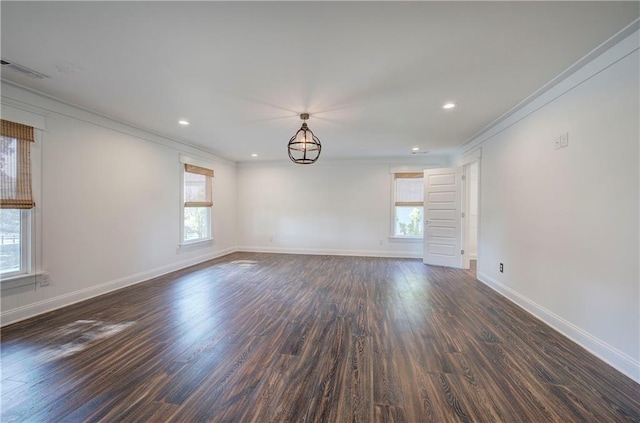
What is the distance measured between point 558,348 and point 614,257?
0.93 m

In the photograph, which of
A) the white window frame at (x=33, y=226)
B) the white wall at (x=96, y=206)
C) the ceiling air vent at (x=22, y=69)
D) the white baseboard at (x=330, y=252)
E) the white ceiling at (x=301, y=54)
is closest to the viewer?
the white ceiling at (x=301, y=54)

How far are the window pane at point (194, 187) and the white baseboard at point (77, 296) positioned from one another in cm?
138

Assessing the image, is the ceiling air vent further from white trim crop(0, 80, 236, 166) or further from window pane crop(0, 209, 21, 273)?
window pane crop(0, 209, 21, 273)

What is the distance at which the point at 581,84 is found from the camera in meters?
2.36

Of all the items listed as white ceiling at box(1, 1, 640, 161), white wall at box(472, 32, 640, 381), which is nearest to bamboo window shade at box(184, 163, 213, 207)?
white ceiling at box(1, 1, 640, 161)

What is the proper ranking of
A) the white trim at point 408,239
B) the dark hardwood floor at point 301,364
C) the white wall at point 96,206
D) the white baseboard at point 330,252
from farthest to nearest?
1. the white baseboard at point 330,252
2. the white trim at point 408,239
3. the white wall at point 96,206
4. the dark hardwood floor at point 301,364

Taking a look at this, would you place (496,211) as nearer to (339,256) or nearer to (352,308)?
(352,308)

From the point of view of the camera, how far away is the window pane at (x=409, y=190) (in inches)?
255

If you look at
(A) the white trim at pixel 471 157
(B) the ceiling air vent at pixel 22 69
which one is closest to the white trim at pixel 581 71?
(A) the white trim at pixel 471 157

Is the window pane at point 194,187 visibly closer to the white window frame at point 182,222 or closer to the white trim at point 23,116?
the white window frame at point 182,222

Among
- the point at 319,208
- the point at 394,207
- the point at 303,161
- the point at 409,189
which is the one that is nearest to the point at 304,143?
the point at 303,161

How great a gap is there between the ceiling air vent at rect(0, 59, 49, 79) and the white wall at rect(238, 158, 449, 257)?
4753mm

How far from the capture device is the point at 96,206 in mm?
3580

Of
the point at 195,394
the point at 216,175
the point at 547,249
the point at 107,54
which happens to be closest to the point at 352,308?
the point at 195,394
